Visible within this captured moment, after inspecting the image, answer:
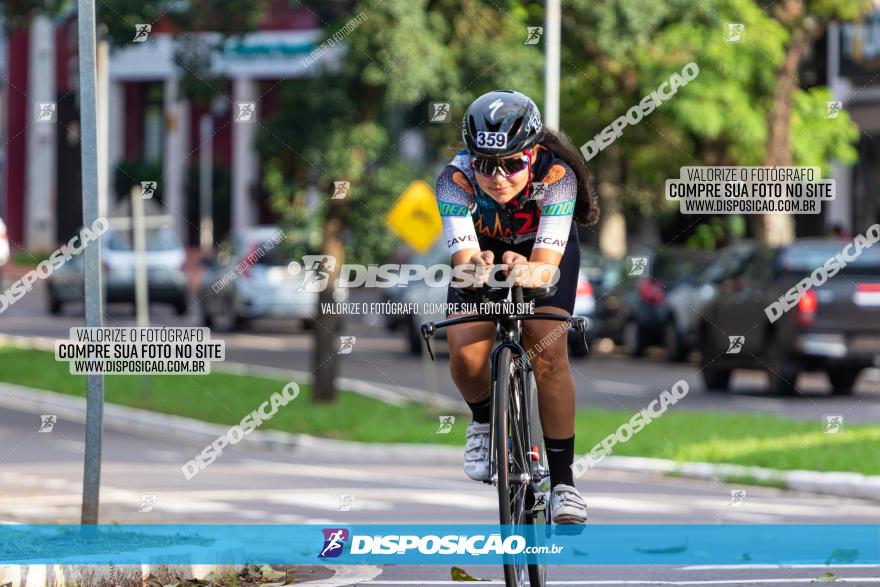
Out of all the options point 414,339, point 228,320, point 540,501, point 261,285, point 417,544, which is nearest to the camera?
point 540,501

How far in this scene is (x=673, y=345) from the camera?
94.4ft

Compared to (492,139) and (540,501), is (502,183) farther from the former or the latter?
(540,501)

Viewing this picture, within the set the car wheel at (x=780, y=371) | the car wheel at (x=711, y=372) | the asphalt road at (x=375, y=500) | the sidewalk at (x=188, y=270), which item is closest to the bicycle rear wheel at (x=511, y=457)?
the asphalt road at (x=375, y=500)

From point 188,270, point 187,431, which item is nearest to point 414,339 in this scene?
point 187,431

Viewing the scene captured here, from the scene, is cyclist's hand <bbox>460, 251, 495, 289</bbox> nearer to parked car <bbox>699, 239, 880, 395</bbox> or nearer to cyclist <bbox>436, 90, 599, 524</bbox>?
cyclist <bbox>436, 90, 599, 524</bbox>

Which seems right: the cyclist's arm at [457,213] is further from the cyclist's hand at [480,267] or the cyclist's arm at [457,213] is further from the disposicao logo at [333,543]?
the disposicao logo at [333,543]

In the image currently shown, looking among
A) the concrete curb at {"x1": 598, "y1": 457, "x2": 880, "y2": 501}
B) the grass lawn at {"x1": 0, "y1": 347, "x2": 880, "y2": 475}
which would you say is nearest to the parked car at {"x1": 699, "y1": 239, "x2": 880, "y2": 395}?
the grass lawn at {"x1": 0, "y1": 347, "x2": 880, "y2": 475}

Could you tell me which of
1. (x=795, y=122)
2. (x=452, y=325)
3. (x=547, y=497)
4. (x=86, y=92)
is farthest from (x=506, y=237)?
(x=795, y=122)

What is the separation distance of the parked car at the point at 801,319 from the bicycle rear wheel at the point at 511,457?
15303 mm

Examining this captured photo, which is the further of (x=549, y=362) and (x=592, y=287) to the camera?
(x=592, y=287)

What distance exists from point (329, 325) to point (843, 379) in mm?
6386

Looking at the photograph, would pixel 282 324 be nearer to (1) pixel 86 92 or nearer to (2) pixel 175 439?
(2) pixel 175 439

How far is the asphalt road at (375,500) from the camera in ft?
27.5

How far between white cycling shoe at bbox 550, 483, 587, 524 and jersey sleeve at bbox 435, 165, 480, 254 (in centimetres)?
100
